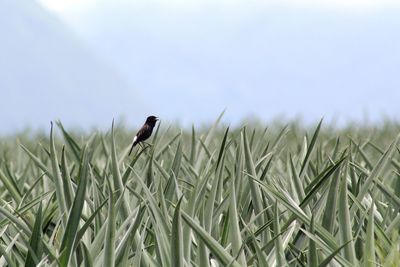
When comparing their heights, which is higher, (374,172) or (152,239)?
(374,172)

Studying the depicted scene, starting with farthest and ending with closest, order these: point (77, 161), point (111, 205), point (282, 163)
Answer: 1. point (282, 163)
2. point (77, 161)
3. point (111, 205)

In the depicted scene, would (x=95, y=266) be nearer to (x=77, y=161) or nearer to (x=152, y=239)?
(x=152, y=239)

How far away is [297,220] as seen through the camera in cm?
104

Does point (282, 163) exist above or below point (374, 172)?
below

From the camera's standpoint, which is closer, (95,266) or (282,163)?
(95,266)

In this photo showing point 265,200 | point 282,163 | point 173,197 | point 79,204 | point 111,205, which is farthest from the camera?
point 282,163

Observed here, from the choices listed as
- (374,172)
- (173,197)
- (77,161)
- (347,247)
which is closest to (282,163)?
(77,161)

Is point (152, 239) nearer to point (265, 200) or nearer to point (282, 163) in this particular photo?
point (265, 200)

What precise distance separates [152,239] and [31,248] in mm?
222

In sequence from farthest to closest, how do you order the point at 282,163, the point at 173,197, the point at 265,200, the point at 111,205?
the point at 282,163, the point at 173,197, the point at 265,200, the point at 111,205

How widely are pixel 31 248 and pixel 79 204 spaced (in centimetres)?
8

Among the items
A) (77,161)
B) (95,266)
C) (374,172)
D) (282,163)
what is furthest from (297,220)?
(282,163)

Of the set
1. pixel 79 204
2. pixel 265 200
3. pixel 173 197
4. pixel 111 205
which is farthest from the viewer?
pixel 173 197

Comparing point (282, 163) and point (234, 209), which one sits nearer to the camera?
point (234, 209)
